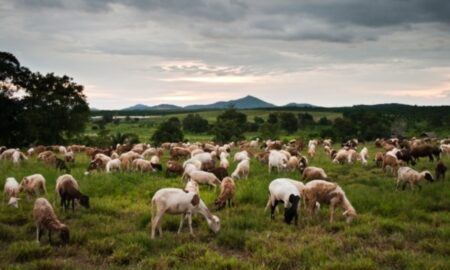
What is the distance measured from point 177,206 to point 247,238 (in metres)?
2.36

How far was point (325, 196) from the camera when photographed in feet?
52.9

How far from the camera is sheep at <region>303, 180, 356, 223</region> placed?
1588cm

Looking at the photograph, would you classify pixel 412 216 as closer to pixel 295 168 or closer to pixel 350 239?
pixel 350 239

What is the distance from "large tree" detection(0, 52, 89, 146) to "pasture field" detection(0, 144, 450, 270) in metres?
35.3

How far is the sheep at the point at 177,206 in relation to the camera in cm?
1349

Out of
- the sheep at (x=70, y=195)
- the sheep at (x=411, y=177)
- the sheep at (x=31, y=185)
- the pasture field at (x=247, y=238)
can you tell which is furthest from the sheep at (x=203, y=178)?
the sheep at (x=411, y=177)

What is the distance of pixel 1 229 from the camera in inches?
520

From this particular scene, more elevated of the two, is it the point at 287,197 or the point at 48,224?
the point at 287,197

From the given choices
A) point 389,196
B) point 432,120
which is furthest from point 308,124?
point 389,196

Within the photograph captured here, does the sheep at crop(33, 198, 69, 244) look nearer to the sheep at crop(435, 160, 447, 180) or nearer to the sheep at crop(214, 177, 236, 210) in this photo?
the sheep at crop(214, 177, 236, 210)

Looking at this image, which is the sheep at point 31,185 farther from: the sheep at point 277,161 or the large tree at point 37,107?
the large tree at point 37,107

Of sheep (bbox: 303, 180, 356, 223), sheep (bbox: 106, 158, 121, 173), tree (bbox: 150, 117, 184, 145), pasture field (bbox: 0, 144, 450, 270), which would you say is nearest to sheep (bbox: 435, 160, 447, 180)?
pasture field (bbox: 0, 144, 450, 270)

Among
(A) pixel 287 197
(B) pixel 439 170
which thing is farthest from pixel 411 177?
(A) pixel 287 197

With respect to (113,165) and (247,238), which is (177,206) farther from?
(113,165)
